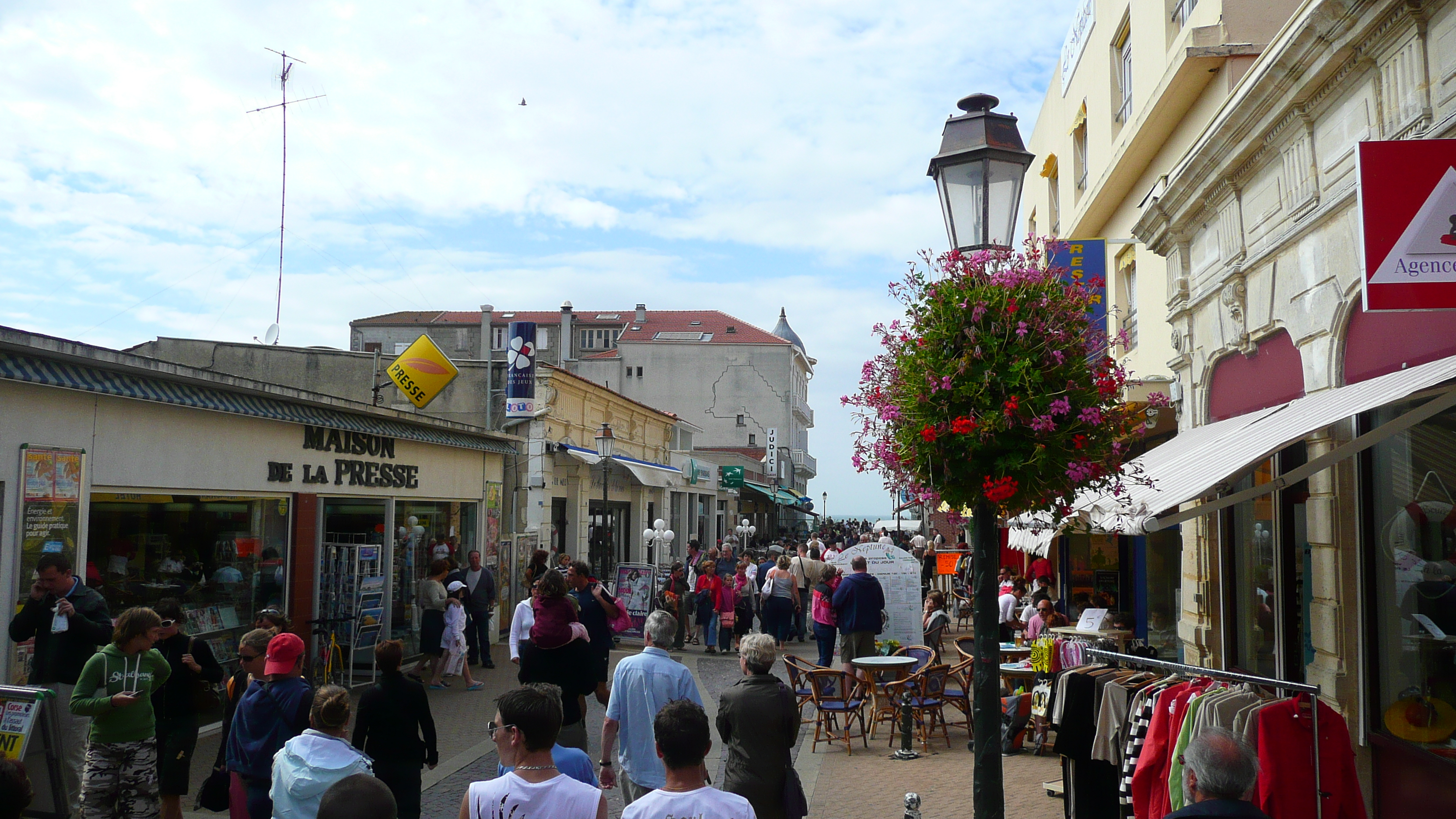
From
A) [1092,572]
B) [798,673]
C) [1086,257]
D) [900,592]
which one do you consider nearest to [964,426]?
[798,673]

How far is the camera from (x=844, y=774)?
30.2 feet

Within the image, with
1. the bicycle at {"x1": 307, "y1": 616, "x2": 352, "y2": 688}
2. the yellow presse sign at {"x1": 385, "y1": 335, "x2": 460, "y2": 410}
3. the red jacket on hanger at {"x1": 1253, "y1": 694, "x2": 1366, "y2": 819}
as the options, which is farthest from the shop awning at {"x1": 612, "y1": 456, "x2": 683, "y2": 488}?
the red jacket on hanger at {"x1": 1253, "y1": 694, "x2": 1366, "y2": 819}

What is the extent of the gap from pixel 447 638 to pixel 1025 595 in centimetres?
955

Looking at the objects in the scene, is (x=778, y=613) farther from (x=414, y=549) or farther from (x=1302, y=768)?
(x=1302, y=768)

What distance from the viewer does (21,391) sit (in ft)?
26.3

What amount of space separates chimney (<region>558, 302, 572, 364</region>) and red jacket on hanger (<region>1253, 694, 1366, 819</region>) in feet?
138

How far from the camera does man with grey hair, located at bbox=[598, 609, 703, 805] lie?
5773mm

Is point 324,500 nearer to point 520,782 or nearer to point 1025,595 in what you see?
point 520,782

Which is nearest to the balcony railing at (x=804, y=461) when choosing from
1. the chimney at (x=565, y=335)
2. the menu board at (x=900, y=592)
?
the chimney at (x=565, y=335)

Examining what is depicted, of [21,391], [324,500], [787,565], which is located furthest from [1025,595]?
[21,391]

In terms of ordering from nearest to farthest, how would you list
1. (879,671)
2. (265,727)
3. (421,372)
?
(265,727) → (879,671) → (421,372)

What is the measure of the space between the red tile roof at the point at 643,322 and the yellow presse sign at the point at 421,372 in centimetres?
3380

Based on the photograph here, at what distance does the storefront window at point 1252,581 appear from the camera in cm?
827

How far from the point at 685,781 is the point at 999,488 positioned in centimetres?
230
